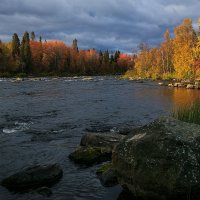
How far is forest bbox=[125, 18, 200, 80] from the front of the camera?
Result: 78869 millimetres

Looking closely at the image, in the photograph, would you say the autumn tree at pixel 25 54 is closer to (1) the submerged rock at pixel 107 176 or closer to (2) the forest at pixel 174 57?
(2) the forest at pixel 174 57

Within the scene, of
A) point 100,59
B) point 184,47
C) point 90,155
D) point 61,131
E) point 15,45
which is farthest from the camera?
point 100,59

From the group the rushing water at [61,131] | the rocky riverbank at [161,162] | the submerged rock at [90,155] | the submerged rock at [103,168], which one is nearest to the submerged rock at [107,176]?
the submerged rock at [103,168]

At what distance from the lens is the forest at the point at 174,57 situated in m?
78.9

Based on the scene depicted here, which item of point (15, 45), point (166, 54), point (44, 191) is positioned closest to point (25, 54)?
point (15, 45)

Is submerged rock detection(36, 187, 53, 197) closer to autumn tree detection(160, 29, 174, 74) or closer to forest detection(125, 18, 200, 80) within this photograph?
forest detection(125, 18, 200, 80)

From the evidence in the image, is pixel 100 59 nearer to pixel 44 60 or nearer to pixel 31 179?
pixel 44 60

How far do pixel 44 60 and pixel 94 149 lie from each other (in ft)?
442

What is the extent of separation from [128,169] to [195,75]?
6921 cm

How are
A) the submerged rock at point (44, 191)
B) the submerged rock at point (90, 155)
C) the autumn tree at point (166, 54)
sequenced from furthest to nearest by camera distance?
the autumn tree at point (166, 54) < the submerged rock at point (90, 155) < the submerged rock at point (44, 191)

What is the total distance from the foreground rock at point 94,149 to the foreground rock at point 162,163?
3.96 meters

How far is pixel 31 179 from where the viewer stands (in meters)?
12.8

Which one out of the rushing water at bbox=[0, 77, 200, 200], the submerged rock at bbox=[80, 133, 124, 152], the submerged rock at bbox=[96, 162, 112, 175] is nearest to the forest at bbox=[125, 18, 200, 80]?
the rushing water at bbox=[0, 77, 200, 200]

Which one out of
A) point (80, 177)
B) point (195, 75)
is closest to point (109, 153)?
point (80, 177)
